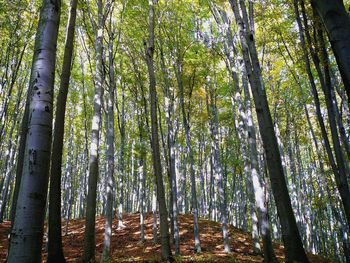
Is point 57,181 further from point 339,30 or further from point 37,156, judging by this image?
point 339,30

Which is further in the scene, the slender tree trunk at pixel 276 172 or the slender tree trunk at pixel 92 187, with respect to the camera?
the slender tree trunk at pixel 92 187

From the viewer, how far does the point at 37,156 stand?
2.68 meters

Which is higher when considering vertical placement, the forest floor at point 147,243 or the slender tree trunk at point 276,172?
the slender tree trunk at point 276,172

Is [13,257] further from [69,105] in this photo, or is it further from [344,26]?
[69,105]

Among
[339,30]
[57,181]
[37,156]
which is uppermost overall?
[339,30]

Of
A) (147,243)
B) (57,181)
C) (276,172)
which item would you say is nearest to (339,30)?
(276,172)

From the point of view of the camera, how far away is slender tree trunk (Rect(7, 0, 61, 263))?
8.18ft

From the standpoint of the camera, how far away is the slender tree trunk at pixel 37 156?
8.18 ft

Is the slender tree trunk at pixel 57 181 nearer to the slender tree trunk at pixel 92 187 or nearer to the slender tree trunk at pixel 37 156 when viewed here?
the slender tree trunk at pixel 92 187

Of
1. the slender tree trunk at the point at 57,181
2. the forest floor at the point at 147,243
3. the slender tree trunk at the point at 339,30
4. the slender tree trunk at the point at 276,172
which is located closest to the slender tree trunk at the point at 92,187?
the slender tree trunk at the point at 57,181

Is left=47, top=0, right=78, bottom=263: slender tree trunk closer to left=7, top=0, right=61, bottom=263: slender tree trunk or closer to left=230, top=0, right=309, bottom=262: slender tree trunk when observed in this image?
left=7, top=0, right=61, bottom=263: slender tree trunk

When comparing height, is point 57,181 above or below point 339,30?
below

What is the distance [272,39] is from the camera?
1408 centimetres

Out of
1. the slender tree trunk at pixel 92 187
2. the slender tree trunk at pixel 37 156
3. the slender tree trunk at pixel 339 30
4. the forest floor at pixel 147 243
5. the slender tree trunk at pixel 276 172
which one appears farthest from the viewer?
the forest floor at pixel 147 243
